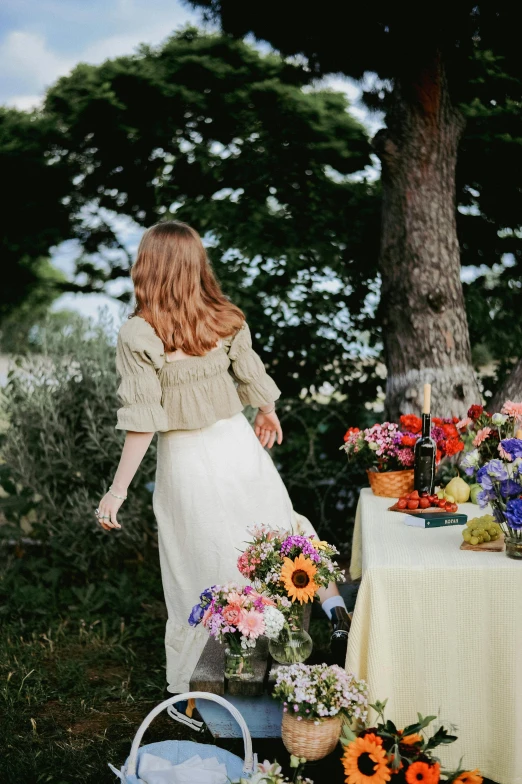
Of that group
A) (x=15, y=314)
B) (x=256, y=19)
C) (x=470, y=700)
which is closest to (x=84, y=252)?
(x=15, y=314)

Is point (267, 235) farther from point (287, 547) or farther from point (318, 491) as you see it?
point (287, 547)

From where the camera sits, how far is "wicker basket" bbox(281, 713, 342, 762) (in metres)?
2.16

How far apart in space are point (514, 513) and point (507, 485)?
109 millimetres

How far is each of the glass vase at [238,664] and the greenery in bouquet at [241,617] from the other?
0.04ft

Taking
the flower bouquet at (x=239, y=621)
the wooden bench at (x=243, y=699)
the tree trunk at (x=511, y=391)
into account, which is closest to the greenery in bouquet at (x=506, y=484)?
the flower bouquet at (x=239, y=621)

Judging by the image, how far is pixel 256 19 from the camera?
4.46 metres

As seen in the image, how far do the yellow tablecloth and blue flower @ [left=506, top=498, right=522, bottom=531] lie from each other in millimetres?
124

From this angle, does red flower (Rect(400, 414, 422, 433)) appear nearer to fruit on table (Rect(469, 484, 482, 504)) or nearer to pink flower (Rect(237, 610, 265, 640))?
fruit on table (Rect(469, 484, 482, 504))

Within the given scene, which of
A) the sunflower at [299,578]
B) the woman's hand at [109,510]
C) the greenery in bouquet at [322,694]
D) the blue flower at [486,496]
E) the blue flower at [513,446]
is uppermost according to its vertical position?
the blue flower at [513,446]

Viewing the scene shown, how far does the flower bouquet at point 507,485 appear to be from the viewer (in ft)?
7.48

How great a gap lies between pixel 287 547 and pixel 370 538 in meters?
0.30

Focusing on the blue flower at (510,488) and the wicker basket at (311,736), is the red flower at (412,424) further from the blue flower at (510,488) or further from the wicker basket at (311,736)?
the wicker basket at (311,736)

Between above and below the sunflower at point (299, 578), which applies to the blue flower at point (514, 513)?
above

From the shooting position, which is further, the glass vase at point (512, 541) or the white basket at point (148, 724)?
the glass vase at point (512, 541)
